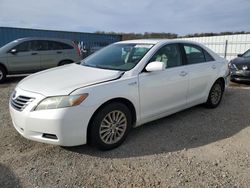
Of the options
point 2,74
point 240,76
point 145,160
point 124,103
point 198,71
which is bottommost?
point 145,160

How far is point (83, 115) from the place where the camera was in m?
3.06

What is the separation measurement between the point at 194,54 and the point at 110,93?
2351 millimetres

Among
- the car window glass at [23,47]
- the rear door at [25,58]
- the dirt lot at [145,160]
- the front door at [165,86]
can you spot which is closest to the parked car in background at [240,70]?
the dirt lot at [145,160]

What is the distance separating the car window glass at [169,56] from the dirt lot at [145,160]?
111 cm

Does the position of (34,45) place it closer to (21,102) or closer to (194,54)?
(194,54)

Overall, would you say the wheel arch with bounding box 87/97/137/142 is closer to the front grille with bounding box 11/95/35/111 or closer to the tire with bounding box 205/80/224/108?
the front grille with bounding box 11/95/35/111

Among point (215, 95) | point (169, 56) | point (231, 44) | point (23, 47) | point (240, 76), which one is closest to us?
point (169, 56)

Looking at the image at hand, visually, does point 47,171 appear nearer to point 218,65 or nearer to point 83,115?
point 83,115

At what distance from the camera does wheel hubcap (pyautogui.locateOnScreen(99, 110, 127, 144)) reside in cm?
335

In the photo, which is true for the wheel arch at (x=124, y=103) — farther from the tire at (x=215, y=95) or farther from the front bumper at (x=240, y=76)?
the front bumper at (x=240, y=76)

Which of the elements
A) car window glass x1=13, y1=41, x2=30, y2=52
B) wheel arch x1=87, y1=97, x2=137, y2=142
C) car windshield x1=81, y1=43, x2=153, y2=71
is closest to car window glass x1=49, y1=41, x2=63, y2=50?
car window glass x1=13, y1=41, x2=30, y2=52

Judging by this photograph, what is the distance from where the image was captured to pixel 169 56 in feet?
14.1

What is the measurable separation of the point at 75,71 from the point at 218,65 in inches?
124

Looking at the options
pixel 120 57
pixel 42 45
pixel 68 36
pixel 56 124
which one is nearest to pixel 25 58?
pixel 42 45
